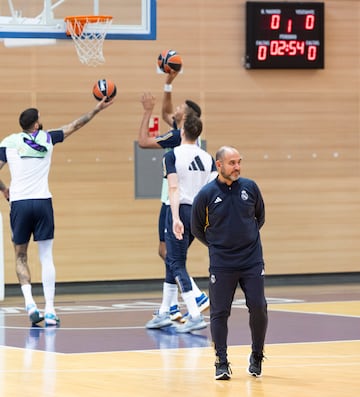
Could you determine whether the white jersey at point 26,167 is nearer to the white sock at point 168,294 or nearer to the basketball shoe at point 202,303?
the white sock at point 168,294

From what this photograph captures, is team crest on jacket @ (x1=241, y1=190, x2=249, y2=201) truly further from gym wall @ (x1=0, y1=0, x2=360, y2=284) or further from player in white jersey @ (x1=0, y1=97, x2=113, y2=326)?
gym wall @ (x1=0, y1=0, x2=360, y2=284)

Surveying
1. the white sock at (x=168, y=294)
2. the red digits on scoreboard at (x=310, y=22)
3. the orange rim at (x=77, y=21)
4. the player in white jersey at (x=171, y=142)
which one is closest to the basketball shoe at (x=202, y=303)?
the player in white jersey at (x=171, y=142)

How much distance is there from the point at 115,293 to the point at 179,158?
549 centimetres

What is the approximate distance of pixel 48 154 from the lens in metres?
12.6

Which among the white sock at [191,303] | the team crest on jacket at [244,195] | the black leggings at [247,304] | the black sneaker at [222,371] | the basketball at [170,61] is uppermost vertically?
the basketball at [170,61]

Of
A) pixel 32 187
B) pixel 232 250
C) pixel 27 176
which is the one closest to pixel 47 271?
pixel 32 187

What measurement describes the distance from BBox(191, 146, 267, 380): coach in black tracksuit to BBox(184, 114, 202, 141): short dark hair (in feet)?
8.78

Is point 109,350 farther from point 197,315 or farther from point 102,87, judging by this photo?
point 102,87

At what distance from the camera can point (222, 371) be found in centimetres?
852

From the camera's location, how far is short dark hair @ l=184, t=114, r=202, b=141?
11.4 metres

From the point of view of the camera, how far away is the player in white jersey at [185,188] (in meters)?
11.4

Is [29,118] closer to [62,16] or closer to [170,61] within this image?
[62,16]

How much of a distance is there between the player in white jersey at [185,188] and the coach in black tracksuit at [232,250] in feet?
8.37

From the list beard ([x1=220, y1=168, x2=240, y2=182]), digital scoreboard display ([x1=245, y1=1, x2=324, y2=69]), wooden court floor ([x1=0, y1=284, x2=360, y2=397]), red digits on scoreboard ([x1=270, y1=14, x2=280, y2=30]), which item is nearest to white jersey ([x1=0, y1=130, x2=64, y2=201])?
wooden court floor ([x1=0, y1=284, x2=360, y2=397])
